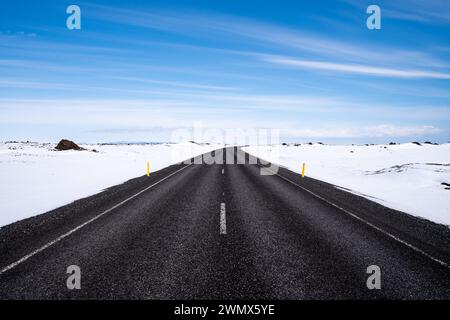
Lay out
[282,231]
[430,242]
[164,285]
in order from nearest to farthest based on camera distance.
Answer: [164,285] < [430,242] < [282,231]

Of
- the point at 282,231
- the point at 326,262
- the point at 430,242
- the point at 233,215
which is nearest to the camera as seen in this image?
the point at 326,262

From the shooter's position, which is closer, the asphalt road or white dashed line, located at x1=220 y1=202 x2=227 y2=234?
the asphalt road

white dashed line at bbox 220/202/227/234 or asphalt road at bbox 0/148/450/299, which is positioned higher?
white dashed line at bbox 220/202/227/234

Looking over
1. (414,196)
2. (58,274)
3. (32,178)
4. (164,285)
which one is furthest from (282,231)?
(32,178)

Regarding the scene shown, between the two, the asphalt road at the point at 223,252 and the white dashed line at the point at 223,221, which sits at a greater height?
the white dashed line at the point at 223,221

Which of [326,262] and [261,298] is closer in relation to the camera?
[261,298]

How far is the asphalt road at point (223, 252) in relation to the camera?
14.4ft

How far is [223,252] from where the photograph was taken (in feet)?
19.1

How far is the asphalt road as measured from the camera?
439 cm

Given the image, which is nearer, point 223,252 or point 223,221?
point 223,252

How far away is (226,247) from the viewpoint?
20.1 ft

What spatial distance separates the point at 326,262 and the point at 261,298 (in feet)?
6.04

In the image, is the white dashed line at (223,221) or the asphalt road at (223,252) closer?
the asphalt road at (223,252)

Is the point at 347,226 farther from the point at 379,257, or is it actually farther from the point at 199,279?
the point at 199,279
